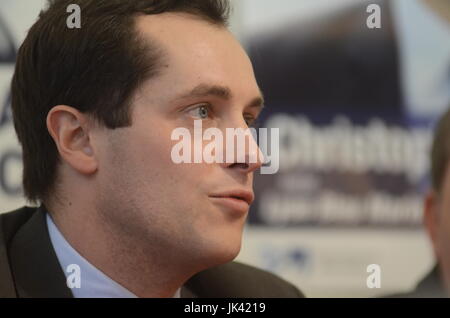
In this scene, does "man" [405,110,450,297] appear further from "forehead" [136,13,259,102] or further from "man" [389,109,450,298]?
"forehead" [136,13,259,102]

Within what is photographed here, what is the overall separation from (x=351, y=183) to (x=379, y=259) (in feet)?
0.60

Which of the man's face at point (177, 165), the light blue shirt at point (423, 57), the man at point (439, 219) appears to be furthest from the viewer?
the light blue shirt at point (423, 57)

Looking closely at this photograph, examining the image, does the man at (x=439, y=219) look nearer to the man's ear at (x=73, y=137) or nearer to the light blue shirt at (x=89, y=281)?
the light blue shirt at (x=89, y=281)

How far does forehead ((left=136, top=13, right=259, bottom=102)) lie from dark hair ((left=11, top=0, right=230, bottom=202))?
0.02 meters

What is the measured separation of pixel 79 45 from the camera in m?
1.16

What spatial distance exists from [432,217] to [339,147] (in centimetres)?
26

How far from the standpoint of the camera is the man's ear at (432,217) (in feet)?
4.84

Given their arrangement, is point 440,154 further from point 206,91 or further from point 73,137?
point 73,137

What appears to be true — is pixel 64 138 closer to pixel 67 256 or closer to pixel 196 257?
pixel 67 256

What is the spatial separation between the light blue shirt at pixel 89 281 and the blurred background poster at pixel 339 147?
37 cm

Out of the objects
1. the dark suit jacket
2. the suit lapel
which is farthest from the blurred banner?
the suit lapel

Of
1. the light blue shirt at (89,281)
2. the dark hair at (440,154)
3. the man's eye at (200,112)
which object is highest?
the man's eye at (200,112)

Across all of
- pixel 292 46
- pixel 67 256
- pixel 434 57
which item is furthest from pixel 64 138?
pixel 434 57

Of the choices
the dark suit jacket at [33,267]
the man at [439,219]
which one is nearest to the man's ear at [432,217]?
the man at [439,219]
